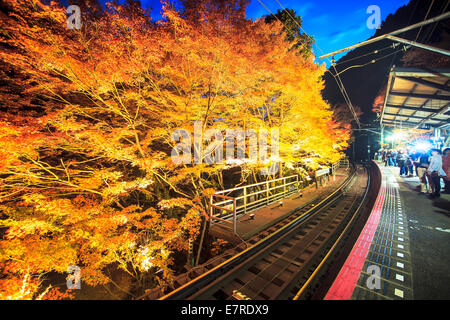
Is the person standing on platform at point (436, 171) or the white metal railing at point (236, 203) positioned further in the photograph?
the person standing on platform at point (436, 171)

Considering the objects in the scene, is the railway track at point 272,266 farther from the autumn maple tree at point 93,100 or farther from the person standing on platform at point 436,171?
the person standing on platform at point 436,171

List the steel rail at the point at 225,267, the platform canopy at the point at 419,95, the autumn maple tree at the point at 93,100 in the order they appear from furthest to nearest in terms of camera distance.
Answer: the platform canopy at the point at 419,95, the autumn maple tree at the point at 93,100, the steel rail at the point at 225,267

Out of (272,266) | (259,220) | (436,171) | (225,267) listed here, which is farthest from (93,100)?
(436,171)

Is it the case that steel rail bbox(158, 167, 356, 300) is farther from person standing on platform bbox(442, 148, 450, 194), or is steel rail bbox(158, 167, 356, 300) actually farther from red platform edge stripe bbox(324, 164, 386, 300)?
person standing on platform bbox(442, 148, 450, 194)

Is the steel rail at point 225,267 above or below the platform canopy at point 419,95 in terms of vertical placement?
below

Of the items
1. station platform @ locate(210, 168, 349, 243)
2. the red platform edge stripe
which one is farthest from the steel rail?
the red platform edge stripe

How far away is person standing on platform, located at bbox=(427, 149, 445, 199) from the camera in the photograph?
22.7ft

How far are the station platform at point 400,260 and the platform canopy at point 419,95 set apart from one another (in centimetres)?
533

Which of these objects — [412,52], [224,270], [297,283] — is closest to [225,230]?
[224,270]

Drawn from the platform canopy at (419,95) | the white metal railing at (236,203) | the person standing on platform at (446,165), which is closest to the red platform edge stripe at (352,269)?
the white metal railing at (236,203)

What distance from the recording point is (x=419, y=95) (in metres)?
8.45

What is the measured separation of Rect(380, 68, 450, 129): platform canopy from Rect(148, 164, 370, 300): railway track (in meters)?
6.90

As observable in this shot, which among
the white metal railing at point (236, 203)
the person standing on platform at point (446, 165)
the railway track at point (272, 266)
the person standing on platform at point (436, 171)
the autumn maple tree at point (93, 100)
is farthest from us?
the person standing on platform at point (446, 165)

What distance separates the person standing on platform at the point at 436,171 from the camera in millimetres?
6930
